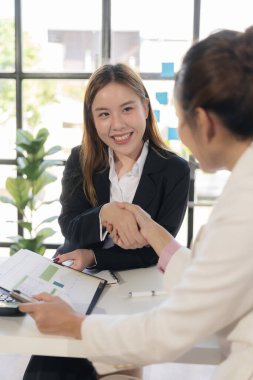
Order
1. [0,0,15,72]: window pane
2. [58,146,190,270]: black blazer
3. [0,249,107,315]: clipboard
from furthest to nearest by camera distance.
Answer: [0,0,15,72]: window pane → [58,146,190,270]: black blazer → [0,249,107,315]: clipboard

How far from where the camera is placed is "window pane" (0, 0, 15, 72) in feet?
12.1

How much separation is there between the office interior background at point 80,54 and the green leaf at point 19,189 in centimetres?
20

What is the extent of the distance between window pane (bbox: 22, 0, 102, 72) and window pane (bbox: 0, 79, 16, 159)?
200 mm

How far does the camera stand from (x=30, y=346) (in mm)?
1083

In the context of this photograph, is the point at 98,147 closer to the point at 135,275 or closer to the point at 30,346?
the point at 135,275

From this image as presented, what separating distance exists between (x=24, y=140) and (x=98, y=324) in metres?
2.52

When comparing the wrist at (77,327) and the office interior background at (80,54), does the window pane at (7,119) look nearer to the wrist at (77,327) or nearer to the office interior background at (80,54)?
the office interior background at (80,54)

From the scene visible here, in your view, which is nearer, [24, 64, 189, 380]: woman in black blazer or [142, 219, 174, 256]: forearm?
[142, 219, 174, 256]: forearm

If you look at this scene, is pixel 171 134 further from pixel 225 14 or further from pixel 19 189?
pixel 19 189

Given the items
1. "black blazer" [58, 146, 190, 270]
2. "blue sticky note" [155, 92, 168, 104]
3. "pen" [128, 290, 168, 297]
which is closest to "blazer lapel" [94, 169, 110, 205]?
"black blazer" [58, 146, 190, 270]

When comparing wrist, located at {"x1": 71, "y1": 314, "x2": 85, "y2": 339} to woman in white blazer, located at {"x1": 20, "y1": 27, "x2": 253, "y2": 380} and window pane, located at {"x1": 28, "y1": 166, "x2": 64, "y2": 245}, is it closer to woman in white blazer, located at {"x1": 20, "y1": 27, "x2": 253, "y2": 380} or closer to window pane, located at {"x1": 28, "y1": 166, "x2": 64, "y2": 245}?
woman in white blazer, located at {"x1": 20, "y1": 27, "x2": 253, "y2": 380}

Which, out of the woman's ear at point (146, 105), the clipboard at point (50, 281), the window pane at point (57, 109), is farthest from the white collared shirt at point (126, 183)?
the window pane at point (57, 109)

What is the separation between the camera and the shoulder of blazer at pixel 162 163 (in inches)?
75.8

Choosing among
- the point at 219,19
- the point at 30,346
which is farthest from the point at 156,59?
the point at 30,346
